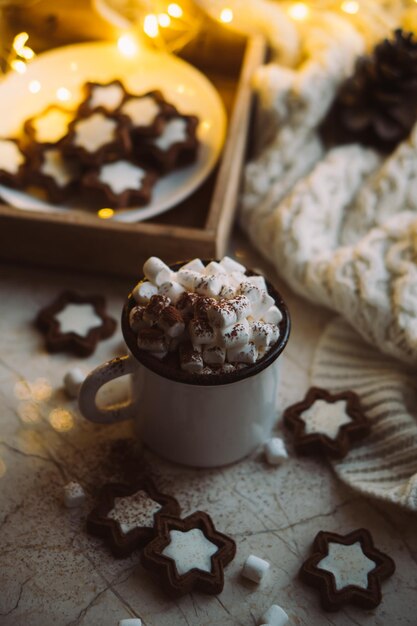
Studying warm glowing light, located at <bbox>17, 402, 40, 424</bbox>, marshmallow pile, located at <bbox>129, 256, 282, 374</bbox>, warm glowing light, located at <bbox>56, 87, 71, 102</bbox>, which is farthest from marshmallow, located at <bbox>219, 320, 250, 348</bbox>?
warm glowing light, located at <bbox>56, 87, 71, 102</bbox>

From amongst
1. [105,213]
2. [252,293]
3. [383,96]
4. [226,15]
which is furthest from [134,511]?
[226,15]

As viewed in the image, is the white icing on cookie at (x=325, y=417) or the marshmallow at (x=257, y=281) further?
the white icing on cookie at (x=325, y=417)

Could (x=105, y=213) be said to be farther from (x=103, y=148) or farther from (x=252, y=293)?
(x=252, y=293)

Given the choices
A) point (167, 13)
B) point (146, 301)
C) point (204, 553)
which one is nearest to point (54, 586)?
point (204, 553)

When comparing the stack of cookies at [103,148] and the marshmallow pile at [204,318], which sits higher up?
the marshmallow pile at [204,318]

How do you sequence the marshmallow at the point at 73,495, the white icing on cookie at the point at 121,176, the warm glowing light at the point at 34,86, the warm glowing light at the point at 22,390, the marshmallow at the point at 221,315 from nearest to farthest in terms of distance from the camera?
the marshmallow at the point at 221,315 < the marshmallow at the point at 73,495 < the warm glowing light at the point at 22,390 < the white icing on cookie at the point at 121,176 < the warm glowing light at the point at 34,86

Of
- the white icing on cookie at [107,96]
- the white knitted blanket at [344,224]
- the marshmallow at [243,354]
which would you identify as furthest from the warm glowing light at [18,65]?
the marshmallow at [243,354]

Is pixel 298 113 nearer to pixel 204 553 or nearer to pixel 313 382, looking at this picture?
pixel 313 382

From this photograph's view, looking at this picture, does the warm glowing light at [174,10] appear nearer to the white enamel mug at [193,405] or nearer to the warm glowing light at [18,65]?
the warm glowing light at [18,65]
